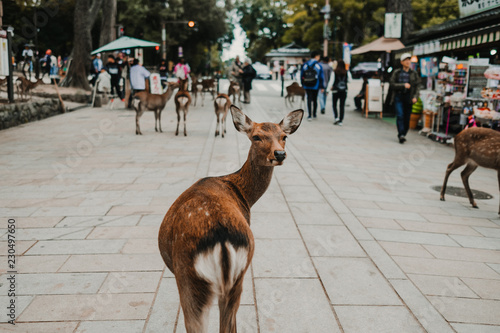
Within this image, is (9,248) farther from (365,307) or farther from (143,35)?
(143,35)

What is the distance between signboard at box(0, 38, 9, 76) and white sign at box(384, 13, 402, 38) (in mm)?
12964

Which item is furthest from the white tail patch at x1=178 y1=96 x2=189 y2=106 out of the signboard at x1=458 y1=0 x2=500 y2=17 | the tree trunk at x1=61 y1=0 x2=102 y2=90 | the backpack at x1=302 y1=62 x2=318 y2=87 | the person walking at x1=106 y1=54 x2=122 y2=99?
the tree trunk at x1=61 y1=0 x2=102 y2=90

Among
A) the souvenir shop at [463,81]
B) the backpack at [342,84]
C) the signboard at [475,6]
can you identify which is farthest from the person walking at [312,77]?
the signboard at [475,6]

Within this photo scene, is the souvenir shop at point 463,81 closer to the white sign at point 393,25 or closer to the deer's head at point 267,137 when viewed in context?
the white sign at point 393,25

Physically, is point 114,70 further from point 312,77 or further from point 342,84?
point 342,84

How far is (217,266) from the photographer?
78.2 inches

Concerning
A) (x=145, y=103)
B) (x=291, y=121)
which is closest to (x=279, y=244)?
(x=291, y=121)

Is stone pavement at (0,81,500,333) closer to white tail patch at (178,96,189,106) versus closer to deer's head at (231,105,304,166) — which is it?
deer's head at (231,105,304,166)

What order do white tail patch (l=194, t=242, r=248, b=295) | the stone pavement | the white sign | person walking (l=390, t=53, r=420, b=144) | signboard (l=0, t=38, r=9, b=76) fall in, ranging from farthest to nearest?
the white sign
signboard (l=0, t=38, r=9, b=76)
person walking (l=390, t=53, r=420, b=144)
the stone pavement
white tail patch (l=194, t=242, r=248, b=295)

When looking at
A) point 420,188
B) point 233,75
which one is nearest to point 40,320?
point 420,188

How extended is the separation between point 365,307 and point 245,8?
8646 cm

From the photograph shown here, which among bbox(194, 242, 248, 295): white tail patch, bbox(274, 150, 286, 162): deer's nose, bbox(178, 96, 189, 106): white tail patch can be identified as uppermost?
bbox(178, 96, 189, 106): white tail patch

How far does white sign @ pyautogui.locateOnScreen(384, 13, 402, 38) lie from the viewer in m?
17.3

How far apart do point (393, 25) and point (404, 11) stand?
0.79m
